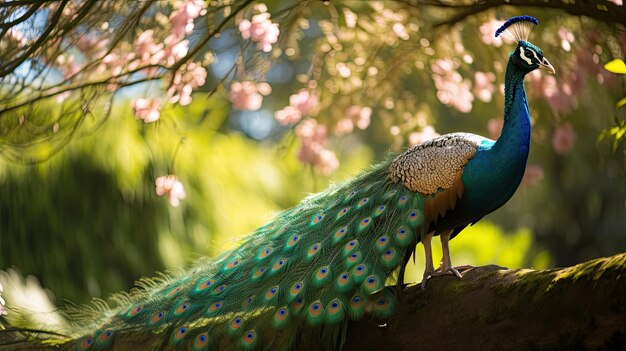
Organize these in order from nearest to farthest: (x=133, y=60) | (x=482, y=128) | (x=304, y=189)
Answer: (x=133, y=60) → (x=304, y=189) → (x=482, y=128)

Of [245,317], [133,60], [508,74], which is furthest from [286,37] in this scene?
[245,317]

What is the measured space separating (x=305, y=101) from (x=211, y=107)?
2634 millimetres

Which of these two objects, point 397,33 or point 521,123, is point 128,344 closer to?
point 521,123

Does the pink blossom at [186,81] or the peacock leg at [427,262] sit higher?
the pink blossom at [186,81]

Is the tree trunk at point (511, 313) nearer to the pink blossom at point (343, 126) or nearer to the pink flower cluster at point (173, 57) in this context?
the pink flower cluster at point (173, 57)

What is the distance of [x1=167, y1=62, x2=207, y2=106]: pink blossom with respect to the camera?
5.23m

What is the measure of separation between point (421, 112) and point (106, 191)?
278 centimetres

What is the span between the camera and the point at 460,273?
4.20m

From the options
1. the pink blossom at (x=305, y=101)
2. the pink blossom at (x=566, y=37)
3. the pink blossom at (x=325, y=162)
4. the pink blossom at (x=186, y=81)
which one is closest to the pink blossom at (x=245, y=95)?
the pink blossom at (x=305, y=101)

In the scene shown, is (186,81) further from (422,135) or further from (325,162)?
(325,162)

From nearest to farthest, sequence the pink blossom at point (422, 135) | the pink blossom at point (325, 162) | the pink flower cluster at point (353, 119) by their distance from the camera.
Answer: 1. the pink blossom at point (422, 135)
2. the pink flower cluster at point (353, 119)
3. the pink blossom at point (325, 162)

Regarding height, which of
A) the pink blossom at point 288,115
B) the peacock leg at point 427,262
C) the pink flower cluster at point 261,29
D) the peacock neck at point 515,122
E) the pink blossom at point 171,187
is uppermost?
the pink flower cluster at point 261,29

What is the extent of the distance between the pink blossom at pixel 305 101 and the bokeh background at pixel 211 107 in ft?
0.04

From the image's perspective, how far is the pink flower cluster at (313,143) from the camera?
7391 millimetres
